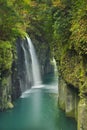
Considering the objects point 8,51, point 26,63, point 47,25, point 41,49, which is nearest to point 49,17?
point 47,25

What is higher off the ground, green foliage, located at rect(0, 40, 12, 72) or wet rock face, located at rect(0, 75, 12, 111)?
green foliage, located at rect(0, 40, 12, 72)

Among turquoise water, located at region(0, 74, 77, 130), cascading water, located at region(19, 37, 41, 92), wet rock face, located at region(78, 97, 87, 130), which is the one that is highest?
cascading water, located at region(19, 37, 41, 92)

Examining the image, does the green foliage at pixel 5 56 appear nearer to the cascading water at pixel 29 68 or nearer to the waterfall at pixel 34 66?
the cascading water at pixel 29 68

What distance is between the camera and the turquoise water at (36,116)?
18906mm

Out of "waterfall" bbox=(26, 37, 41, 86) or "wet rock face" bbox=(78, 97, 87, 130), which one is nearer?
"wet rock face" bbox=(78, 97, 87, 130)

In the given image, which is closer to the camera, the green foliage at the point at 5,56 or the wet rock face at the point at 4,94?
the green foliage at the point at 5,56

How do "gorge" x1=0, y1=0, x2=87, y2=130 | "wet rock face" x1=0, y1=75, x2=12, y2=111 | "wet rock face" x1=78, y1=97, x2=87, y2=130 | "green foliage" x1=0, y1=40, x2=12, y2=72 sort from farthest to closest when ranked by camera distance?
1. "wet rock face" x1=0, y1=75, x2=12, y2=111
2. "green foliage" x1=0, y1=40, x2=12, y2=72
3. "gorge" x1=0, y1=0, x2=87, y2=130
4. "wet rock face" x1=78, y1=97, x2=87, y2=130

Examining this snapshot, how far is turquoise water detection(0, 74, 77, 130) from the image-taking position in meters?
18.9

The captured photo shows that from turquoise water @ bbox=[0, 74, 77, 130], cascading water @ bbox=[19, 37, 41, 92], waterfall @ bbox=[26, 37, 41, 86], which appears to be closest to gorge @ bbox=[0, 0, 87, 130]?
turquoise water @ bbox=[0, 74, 77, 130]

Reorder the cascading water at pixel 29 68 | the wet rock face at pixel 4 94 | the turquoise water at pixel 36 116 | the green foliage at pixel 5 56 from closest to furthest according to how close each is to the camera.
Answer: the turquoise water at pixel 36 116, the green foliage at pixel 5 56, the wet rock face at pixel 4 94, the cascading water at pixel 29 68

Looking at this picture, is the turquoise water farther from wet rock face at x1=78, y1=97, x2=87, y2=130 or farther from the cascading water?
the cascading water

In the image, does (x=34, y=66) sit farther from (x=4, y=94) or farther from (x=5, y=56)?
(x=5, y=56)

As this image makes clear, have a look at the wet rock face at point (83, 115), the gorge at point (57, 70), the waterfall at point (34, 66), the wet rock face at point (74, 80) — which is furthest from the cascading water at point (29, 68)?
the wet rock face at point (83, 115)

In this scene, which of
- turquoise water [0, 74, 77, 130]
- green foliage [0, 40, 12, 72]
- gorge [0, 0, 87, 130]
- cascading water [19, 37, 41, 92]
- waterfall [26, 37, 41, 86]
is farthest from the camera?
waterfall [26, 37, 41, 86]
